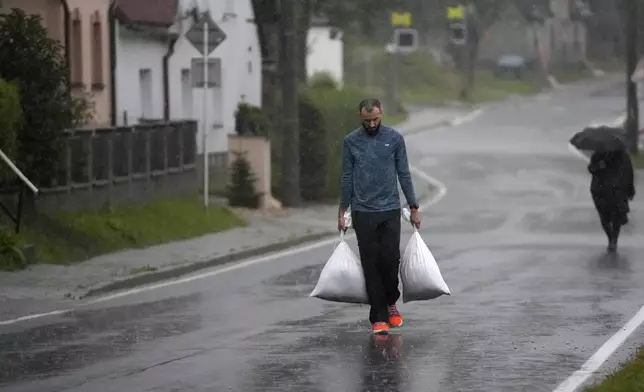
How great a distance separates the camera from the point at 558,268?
2073 cm

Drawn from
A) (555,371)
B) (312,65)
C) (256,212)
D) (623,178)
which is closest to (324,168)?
(256,212)

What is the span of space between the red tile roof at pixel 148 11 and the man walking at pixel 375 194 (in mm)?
19780

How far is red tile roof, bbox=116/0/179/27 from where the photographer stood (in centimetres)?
3328

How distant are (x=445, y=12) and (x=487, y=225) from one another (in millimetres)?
54104

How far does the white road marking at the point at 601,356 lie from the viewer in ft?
36.8

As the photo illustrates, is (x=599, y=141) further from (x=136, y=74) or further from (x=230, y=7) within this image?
(x=230, y=7)

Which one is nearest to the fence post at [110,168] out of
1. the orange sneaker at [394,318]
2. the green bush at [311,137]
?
the green bush at [311,137]

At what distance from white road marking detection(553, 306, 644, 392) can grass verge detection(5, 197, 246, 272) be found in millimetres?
8241

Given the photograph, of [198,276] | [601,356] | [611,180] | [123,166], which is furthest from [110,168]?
[601,356]

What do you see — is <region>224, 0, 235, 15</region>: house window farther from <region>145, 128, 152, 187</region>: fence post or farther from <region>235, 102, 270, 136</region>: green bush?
<region>145, 128, 152, 187</region>: fence post

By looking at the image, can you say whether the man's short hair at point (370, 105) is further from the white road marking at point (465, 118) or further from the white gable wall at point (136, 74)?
the white road marking at point (465, 118)

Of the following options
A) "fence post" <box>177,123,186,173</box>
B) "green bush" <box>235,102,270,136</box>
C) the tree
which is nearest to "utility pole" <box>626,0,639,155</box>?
"green bush" <box>235,102,270,136</box>

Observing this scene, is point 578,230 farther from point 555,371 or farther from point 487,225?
point 555,371

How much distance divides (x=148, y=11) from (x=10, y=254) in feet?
50.3
